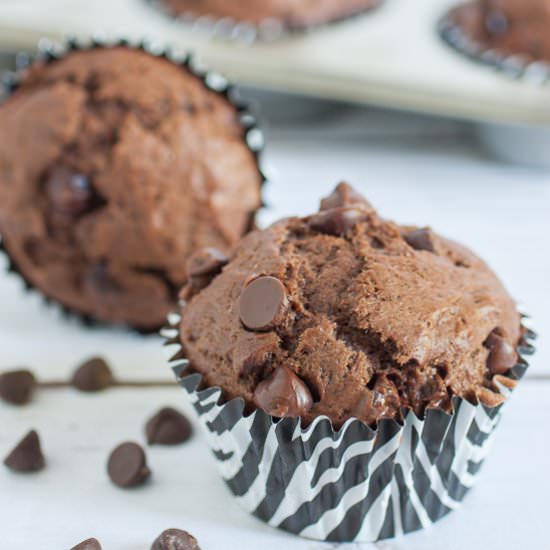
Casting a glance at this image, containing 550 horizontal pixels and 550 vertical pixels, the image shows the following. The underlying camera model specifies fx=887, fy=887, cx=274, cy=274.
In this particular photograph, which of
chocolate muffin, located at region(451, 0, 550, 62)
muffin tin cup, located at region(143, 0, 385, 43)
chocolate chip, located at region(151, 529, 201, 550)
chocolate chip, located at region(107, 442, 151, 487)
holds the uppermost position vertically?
chocolate muffin, located at region(451, 0, 550, 62)

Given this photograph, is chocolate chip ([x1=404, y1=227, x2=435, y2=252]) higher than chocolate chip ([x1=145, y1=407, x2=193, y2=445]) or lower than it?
higher

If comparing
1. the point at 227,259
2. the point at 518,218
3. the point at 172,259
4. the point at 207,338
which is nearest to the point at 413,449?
the point at 207,338

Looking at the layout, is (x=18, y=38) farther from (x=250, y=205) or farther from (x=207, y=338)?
(x=207, y=338)

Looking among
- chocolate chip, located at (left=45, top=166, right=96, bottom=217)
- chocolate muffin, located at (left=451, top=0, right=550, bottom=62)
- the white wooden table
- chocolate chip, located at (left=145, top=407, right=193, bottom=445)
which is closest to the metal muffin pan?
chocolate muffin, located at (left=451, top=0, right=550, bottom=62)

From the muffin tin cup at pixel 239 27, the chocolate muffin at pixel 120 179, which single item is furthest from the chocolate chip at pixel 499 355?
the muffin tin cup at pixel 239 27

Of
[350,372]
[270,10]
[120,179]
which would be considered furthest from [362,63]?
[350,372]

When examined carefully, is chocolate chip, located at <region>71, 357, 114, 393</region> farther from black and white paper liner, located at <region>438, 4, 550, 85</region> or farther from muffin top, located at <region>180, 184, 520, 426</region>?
black and white paper liner, located at <region>438, 4, 550, 85</region>
